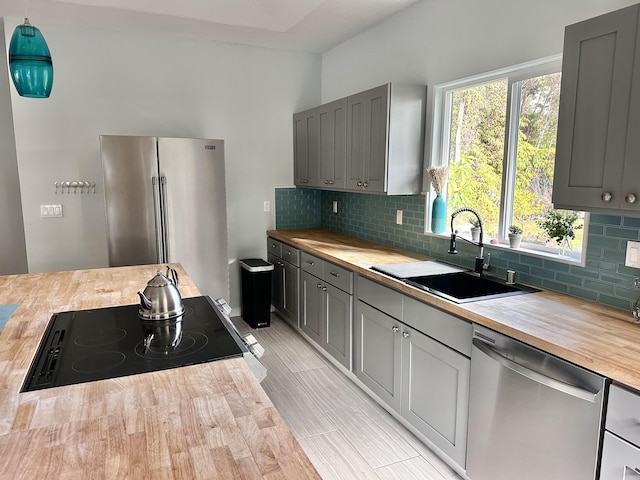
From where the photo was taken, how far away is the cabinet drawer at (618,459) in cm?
143

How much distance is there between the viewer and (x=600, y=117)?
1.75m

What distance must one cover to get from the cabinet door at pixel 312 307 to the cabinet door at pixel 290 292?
12 centimetres

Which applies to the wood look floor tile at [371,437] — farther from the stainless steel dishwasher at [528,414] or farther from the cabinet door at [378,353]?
the stainless steel dishwasher at [528,414]

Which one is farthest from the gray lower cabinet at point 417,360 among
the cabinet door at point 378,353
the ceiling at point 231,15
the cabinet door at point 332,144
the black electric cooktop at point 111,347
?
the ceiling at point 231,15

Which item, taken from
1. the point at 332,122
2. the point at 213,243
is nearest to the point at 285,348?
the point at 213,243

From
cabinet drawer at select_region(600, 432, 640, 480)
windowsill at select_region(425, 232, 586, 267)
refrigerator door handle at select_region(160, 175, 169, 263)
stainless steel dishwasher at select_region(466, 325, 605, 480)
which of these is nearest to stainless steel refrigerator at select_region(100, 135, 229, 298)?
refrigerator door handle at select_region(160, 175, 169, 263)

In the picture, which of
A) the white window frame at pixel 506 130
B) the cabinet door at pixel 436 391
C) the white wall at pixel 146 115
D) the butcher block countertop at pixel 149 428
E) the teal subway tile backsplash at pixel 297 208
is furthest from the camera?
the teal subway tile backsplash at pixel 297 208

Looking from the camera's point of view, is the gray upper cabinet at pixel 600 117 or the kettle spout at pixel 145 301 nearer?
the gray upper cabinet at pixel 600 117

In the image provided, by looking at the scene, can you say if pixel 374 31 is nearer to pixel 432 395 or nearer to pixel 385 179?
pixel 385 179

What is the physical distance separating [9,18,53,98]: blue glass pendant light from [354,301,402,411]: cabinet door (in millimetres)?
2130

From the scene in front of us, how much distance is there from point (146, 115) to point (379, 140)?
2262mm

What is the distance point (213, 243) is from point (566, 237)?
278 centimetres

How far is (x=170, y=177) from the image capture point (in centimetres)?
375

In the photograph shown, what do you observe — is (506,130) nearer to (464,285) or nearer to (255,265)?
(464,285)
